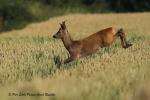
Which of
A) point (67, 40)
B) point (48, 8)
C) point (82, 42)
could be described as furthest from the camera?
point (48, 8)

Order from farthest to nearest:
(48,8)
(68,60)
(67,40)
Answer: (48,8) < (67,40) < (68,60)

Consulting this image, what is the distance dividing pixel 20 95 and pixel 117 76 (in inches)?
77.9

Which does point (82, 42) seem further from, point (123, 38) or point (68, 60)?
point (123, 38)

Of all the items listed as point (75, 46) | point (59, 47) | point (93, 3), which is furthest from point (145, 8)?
point (75, 46)

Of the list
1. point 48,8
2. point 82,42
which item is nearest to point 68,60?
point 82,42

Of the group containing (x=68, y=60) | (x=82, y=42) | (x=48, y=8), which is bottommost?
(x=68, y=60)

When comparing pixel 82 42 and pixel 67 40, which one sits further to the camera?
pixel 82 42

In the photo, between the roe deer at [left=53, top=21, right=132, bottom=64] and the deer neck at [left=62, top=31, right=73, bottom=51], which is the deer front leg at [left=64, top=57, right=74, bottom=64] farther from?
the deer neck at [left=62, top=31, right=73, bottom=51]

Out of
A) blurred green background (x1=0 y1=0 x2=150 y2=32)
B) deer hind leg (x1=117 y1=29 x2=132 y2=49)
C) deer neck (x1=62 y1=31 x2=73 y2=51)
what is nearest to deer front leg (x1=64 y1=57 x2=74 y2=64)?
deer neck (x1=62 y1=31 x2=73 y2=51)

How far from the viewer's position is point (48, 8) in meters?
42.7

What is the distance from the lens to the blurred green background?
37031 mm

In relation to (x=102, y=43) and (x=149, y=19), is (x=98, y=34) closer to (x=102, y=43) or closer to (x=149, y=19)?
(x=102, y=43)

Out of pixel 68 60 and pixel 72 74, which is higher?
pixel 68 60

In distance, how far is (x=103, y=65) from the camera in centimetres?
1016
